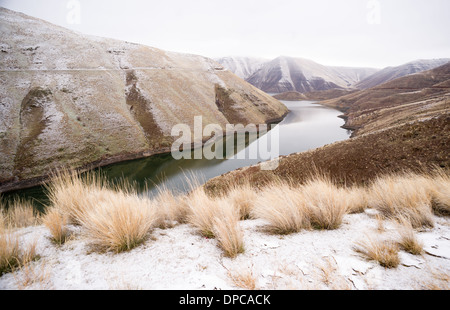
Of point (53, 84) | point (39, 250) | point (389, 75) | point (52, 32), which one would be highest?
point (389, 75)

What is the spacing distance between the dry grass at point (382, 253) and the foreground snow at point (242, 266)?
57mm

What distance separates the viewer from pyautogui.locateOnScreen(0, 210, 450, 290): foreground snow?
59.7 inches

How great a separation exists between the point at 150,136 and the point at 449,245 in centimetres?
3012

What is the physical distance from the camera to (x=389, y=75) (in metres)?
173

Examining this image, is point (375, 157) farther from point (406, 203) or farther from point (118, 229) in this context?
point (118, 229)

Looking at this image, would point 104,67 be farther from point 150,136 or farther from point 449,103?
point 449,103

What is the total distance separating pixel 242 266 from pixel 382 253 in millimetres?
1379

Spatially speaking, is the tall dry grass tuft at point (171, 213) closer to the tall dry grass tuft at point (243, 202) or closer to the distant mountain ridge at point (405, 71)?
the tall dry grass tuft at point (243, 202)

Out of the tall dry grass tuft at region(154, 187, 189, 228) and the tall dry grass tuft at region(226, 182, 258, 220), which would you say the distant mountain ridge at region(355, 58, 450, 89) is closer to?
the tall dry grass tuft at region(226, 182, 258, 220)

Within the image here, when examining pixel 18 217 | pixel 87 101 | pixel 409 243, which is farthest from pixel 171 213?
pixel 87 101

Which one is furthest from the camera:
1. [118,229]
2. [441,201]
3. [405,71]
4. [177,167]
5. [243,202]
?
[405,71]

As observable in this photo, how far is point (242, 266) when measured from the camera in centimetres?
174

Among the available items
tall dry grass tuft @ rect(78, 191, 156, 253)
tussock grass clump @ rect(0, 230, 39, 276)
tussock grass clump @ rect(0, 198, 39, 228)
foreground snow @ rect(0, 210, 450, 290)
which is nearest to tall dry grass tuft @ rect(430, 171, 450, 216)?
foreground snow @ rect(0, 210, 450, 290)
